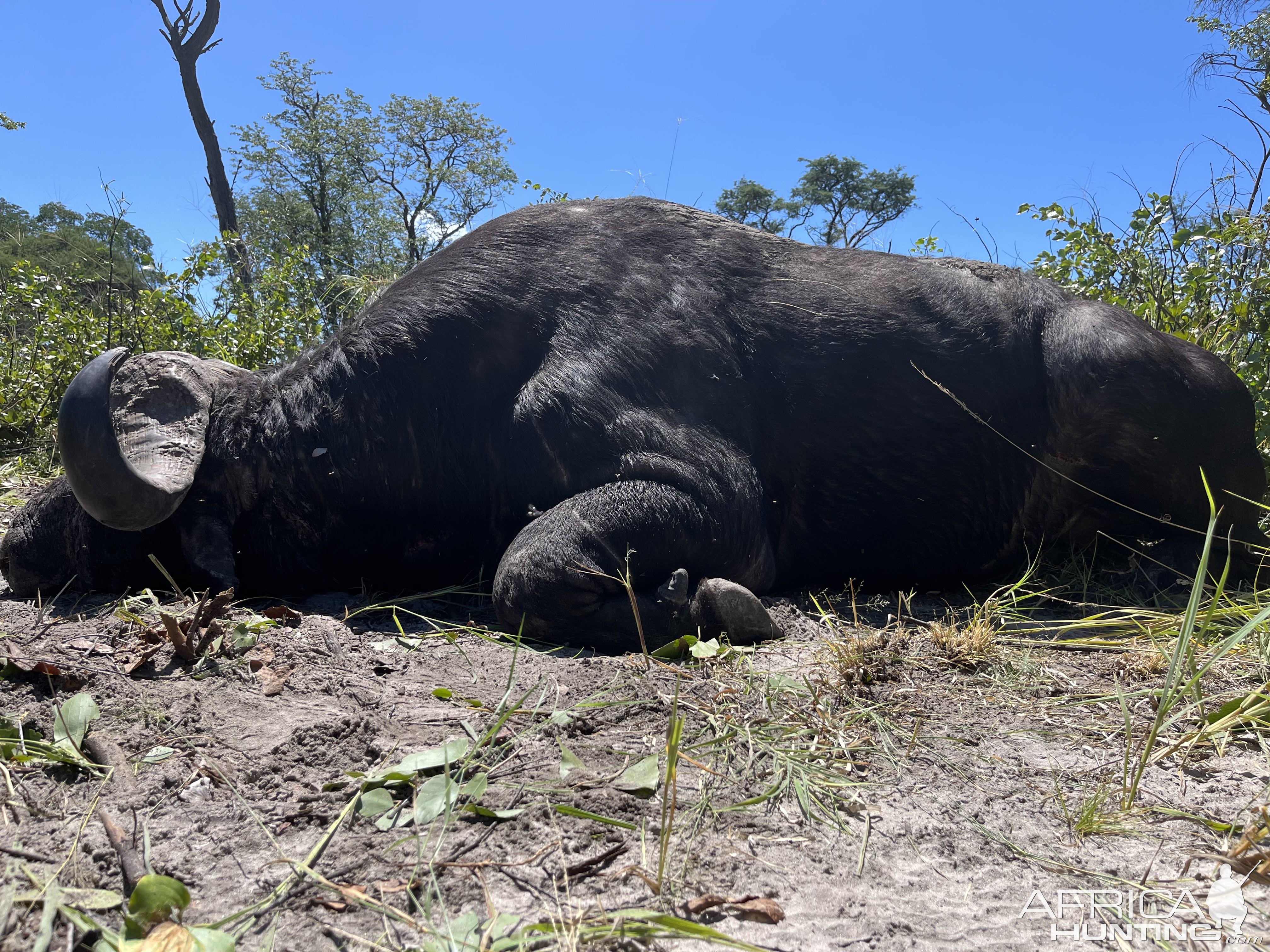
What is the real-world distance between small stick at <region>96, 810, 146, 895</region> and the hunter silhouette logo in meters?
1.81

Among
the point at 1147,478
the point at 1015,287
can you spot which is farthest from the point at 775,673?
the point at 1015,287

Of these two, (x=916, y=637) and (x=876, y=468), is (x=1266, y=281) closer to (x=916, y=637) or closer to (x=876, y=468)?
(x=876, y=468)

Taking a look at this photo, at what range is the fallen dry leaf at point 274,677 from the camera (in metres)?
2.35

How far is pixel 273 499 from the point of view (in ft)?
11.5

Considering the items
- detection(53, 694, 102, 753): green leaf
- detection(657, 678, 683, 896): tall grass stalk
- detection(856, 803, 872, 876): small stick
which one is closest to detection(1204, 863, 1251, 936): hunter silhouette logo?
detection(856, 803, 872, 876): small stick

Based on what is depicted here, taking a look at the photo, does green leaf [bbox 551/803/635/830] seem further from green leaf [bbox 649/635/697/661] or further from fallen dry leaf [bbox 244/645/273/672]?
fallen dry leaf [bbox 244/645/273/672]

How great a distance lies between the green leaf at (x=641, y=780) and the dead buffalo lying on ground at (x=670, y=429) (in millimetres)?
1263

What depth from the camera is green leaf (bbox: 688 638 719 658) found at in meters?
2.66

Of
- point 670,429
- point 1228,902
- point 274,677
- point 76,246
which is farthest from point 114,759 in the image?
point 76,246

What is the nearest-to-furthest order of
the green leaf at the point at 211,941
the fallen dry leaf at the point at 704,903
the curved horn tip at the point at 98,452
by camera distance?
1. the green leaf at the point at 211,941
2. the fallen dry leaf at the point at 704,903
3. the curved horn tip at the point at 98,452

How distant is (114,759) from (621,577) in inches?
61.6

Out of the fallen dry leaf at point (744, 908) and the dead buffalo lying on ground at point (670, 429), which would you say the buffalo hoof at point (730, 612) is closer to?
the dead buffalo lying on ground at point (670, 429)

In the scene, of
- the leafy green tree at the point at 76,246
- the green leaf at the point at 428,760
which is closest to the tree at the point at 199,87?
the leafy green tree at the point at 76,246

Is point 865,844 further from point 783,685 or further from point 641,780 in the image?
point 783,685
